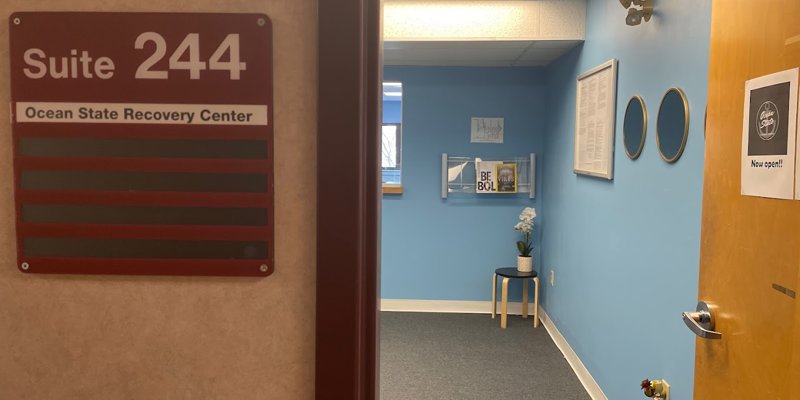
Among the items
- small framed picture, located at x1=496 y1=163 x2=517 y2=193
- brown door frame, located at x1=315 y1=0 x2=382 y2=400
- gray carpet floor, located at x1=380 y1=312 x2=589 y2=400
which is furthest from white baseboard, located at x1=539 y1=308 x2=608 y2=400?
brown door frame, located at x1=315 y1=0 x2=382 y2=400

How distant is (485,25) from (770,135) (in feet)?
8.50

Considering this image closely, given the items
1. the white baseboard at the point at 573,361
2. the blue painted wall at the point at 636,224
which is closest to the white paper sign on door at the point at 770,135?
the blue painted wall at the point at 636,224

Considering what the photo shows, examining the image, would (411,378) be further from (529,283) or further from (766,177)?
(766,177)

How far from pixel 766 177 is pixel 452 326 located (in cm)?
331

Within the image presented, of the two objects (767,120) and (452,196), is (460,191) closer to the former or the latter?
(452,196)

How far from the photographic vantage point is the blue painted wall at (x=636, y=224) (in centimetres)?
190

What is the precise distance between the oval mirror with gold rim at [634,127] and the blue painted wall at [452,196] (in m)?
1.93

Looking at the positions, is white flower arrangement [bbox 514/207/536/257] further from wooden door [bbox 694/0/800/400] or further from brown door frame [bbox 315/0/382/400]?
brown door frame [bbox 315/0/382/400]

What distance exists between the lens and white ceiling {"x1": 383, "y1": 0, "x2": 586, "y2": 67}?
11.1 ft

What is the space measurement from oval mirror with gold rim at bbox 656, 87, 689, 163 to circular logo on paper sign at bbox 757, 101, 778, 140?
846mm

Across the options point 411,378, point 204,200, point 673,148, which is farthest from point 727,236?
point 411,378

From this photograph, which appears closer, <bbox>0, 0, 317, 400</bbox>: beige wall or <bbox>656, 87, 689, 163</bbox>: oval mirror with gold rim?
<bbox>0, 0, 317, 400</bbox>: beige wall

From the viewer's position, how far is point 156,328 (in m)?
0.76

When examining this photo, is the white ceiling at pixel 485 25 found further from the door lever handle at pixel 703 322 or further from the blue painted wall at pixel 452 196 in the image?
the door lever handle at pixel 703 322
